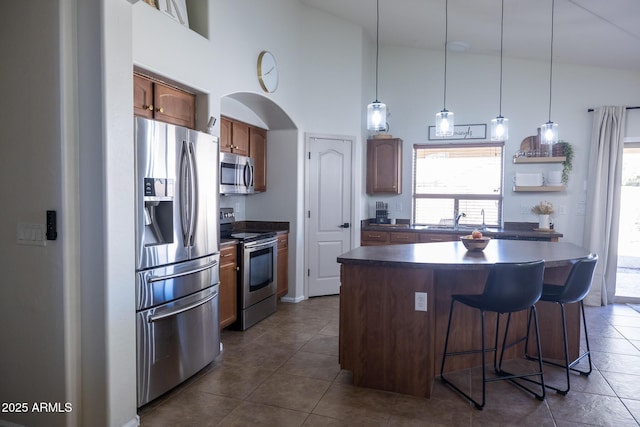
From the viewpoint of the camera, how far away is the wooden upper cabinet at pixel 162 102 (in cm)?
283

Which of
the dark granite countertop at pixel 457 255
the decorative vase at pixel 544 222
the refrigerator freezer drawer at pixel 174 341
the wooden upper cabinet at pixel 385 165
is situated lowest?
the refrigerator freezer drawer at pixel 174 341

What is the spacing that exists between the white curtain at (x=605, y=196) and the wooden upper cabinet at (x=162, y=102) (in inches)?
191

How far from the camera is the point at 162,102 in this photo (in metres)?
3.05

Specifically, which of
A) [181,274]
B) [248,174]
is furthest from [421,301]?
[248,174]

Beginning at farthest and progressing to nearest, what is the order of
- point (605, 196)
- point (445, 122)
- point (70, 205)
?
point (605, 196), point (445, 122), point (70, 205)

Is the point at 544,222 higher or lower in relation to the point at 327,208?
lower

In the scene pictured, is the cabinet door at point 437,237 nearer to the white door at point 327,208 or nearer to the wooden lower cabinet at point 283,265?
the white door at point 327,208

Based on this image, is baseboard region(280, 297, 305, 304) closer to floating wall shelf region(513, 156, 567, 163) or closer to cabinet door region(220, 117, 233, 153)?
cabinet door region(220, 117, 233, 153)

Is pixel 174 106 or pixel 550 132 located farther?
pixel 550 132

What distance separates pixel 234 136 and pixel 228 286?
5.30ft

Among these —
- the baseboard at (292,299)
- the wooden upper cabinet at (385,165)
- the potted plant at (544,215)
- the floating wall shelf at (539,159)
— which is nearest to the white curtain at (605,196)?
the floating wall shelf at (539,159)

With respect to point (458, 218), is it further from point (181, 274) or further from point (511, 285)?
point (181, 274)

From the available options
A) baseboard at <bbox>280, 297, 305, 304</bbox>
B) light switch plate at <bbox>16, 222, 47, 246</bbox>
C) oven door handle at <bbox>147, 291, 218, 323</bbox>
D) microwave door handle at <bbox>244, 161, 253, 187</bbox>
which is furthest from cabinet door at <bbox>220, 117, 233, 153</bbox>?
light switch plate at <bbox>16, 222, 47, 246</bbox>

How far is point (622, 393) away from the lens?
2.84 m
